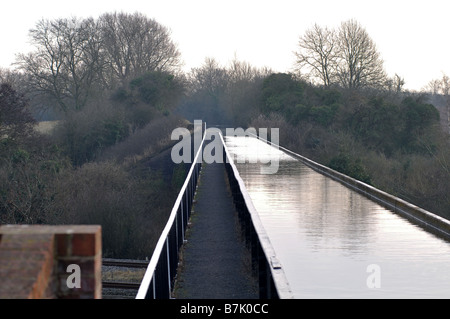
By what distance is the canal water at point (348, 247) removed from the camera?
6.80m

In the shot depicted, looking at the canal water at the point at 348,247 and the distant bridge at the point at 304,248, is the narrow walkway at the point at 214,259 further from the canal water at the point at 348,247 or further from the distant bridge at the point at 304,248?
the canal water at the point at 348,247

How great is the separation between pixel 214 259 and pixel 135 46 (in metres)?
49.2

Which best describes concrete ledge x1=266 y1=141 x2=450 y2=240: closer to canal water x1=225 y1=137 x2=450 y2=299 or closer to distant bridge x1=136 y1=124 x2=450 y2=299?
distant bridge x1=136 y1=124 x2=450 y2=299

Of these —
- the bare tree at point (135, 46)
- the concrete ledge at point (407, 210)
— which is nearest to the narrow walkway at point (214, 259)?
the concrete ledge at point (407, 210)

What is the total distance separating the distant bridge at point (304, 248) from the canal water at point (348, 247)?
0.01m

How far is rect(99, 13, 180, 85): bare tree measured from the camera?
5488 cm

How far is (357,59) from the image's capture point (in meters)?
47.0

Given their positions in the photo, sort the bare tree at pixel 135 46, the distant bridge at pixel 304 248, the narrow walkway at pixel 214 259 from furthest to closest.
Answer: the bare tree at pixel 135 46 → the narrow walkway at pixel 214 259 → the distant bridge at pixel 304 248

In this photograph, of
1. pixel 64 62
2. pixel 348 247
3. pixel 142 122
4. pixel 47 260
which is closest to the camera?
pixel 47 260

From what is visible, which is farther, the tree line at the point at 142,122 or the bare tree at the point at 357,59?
the bare tree at the point at 357,59

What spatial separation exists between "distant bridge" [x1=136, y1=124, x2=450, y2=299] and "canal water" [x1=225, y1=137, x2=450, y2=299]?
1 centimetres

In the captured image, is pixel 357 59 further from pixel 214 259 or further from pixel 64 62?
pixel 214 259

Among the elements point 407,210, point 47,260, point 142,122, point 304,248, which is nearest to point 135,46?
point 142,122

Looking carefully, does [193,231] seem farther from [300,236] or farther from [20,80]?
[20,80]
